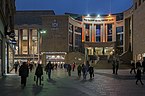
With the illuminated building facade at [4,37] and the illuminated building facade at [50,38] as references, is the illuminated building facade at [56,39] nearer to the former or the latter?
the illuminated building facade at [50,38]

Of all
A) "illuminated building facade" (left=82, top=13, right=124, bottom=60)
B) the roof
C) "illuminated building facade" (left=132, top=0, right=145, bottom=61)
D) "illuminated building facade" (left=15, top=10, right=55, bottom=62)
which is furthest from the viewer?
the roof

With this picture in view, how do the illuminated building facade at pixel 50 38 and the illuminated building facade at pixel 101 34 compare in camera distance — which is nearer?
the illuminated building facade at pixel 50 38

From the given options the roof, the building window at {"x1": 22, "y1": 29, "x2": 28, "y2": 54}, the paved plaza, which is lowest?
the paved plaza

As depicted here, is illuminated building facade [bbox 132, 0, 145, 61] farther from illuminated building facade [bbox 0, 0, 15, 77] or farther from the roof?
the roof

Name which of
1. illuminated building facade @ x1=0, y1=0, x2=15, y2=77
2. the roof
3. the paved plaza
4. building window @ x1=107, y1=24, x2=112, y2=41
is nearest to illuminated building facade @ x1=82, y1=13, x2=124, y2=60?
building window @ x1=107, y1=24, x2=112, y2=41

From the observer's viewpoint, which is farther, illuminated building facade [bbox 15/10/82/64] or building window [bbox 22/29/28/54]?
building window [bbox 22/29/28/54]

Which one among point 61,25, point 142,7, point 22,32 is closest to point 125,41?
point 61,25

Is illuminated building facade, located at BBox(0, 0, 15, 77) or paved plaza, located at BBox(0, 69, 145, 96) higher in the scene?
illuminated building facade, located at BBox(0, 0, 15, 77)

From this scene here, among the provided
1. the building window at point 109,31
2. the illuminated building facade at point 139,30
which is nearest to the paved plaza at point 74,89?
the illuminated building facade at point 139,30

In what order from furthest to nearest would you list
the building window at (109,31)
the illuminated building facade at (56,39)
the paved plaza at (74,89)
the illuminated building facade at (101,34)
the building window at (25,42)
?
1. the building window at (109,31)
2. the building window at (25,42)
3. the illuminated building facade at (101,34)
4. the illuminated building facade at (56,39)
5. the paved plaza at (74,89)

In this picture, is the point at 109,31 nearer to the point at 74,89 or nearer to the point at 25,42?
the point at 25,42

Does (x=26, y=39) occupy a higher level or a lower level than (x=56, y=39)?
higher

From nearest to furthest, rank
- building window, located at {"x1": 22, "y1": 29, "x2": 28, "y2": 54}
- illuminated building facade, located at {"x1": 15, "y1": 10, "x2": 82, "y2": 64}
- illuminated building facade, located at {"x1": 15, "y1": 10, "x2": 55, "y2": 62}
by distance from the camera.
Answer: illuminated building facade, located at {"x1": 15, "y1": 10, "x2": 82, "y2": 64}
illuminated building facade, located at {"x1": 15, "y1": 10, "x2": 55, "y2": 62}
building window, located at {"x1": 22, "y1": 29, "x2": 28, "y2": 54}

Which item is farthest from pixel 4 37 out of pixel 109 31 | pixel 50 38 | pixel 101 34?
pixel 101 34
